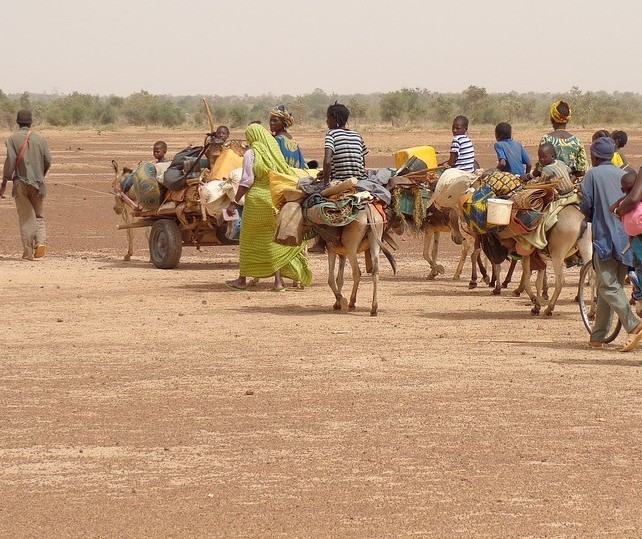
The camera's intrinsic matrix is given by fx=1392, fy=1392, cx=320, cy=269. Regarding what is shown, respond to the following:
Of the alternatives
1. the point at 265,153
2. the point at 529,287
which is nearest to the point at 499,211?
the point at 529,287

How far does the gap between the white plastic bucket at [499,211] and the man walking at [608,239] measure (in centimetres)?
208

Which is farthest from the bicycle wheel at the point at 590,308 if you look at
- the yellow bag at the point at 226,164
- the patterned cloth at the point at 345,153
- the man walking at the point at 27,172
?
the man walking at the point at 27,172

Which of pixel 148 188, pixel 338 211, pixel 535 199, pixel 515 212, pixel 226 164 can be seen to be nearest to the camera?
pixel 535 199

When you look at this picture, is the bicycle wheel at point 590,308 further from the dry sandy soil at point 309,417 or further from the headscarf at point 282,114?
the headscarf at point 282,114

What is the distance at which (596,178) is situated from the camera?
11.5 meters

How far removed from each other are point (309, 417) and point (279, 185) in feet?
18.6

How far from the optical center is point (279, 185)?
14.5 meters

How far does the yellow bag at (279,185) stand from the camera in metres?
14.4

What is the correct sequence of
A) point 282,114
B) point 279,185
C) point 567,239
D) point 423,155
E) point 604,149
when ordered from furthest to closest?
1. point 423,155
2. point 282,114
3. point 279,185
4. point 567,239
5. point 604,149

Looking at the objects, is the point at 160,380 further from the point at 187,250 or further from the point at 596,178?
the point at 187,250

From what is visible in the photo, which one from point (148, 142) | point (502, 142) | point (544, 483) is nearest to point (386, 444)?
point (544, 483)

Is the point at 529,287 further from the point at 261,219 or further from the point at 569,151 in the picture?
the point at 261,219

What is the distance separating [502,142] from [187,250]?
293 inches

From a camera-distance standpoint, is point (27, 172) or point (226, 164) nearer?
point (226, 164)
